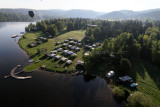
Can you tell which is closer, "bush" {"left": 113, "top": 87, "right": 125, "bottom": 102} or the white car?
"bush" {"left": 113, "top": 87, "right": 125, "bottom": 102}

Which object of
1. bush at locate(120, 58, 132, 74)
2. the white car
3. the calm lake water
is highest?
bush at locate(120, 58, 132, 74)

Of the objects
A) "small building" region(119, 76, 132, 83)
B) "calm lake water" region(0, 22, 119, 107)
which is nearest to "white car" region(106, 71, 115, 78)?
"calm lake water" region(0, 22, 119, 107)

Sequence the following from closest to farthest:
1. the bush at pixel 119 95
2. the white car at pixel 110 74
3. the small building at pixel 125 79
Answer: the bush at pixel 119 95
the small building at pixel 125 79
the white car at pixel 110 74

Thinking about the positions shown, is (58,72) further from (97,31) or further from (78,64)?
(97,31)

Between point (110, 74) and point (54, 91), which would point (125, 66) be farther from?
point (54, 91)

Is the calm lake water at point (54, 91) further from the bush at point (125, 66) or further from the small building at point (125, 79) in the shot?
the bush at point (125, 66)

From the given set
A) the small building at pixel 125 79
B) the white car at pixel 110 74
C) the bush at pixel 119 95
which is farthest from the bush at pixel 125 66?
the bush at pixel 119 95

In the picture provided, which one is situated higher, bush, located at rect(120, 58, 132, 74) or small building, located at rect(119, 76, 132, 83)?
bush, located at rect(120, 58, 132, 74)

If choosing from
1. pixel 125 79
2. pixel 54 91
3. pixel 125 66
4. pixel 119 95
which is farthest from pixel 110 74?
pixel 54 91

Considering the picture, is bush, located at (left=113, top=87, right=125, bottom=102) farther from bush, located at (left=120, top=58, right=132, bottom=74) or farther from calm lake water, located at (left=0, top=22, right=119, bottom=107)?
bush, located at (left=120, top=58, right=132, bottom=74)
